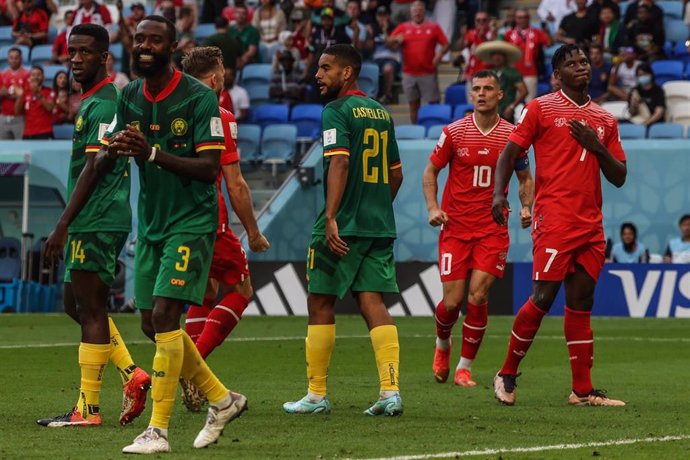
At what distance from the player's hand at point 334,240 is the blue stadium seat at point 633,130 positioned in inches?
587

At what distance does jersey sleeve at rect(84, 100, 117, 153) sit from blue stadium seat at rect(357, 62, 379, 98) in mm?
17471

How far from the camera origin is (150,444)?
7.26 m

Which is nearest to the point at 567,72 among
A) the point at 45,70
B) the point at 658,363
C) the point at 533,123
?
the point at 533,123

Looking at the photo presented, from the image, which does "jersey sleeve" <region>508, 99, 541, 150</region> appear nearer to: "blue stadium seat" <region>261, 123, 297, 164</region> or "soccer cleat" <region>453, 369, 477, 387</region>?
"soccer cleat" <region>453, 369, 477, 387</region>

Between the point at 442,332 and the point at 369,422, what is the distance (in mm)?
3286

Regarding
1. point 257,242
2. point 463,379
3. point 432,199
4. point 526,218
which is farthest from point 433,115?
point 257,242

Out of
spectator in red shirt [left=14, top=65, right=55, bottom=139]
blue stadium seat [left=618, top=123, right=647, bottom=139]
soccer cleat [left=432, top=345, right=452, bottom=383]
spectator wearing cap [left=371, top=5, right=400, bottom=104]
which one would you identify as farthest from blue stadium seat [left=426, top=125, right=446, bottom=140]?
soccer cleat [left=432, top=345, right=452, bottom=383]

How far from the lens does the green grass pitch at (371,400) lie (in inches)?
299

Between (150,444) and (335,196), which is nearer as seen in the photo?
(150,444)

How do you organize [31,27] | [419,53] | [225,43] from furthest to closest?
[31,27] < [225,43] < [419,53]

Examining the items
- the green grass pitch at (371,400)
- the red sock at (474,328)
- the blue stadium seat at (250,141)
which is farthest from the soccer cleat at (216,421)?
the blue stadium seat at (250,141)

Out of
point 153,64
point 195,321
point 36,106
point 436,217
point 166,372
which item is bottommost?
point 195,321

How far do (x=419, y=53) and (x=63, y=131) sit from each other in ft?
20.6

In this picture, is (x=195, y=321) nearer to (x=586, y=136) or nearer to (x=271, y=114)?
(x=586, y=136)
